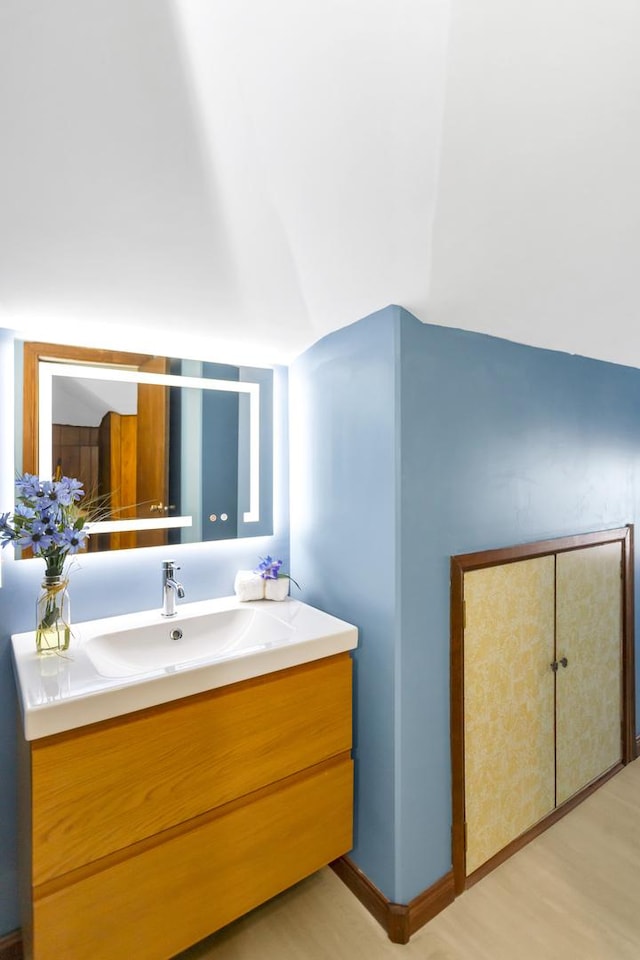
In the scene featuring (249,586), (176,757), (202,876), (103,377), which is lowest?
(202,876)

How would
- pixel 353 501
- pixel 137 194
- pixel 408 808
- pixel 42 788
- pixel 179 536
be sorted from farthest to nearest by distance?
pixel 179 536 → pixel 353 501 → pixel 408 808 → pixel 137 194 → pixel 42 788

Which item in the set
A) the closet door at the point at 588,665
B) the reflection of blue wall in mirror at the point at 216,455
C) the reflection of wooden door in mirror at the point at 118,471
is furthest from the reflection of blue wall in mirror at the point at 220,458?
the closet door at the point at 588,665

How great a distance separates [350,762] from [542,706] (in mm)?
870

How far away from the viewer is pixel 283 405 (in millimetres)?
1977

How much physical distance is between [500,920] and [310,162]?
2247mm

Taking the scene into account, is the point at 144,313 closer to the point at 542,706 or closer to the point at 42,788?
the point at 42,788

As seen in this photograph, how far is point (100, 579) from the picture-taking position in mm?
1566

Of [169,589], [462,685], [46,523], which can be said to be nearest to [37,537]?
[46,523]

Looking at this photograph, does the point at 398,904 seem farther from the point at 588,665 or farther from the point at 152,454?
the point at 152,454

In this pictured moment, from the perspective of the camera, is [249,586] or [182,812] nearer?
[182,812]

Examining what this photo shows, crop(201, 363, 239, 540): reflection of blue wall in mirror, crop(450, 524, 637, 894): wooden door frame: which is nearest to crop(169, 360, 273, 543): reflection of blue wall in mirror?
crop(201, 363, 239, 540): reflection of blue wall in mirror

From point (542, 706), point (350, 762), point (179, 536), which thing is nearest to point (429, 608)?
point (350, 762)

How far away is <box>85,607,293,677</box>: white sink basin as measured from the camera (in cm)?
138

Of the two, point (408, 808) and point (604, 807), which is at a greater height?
point (408, 808)
